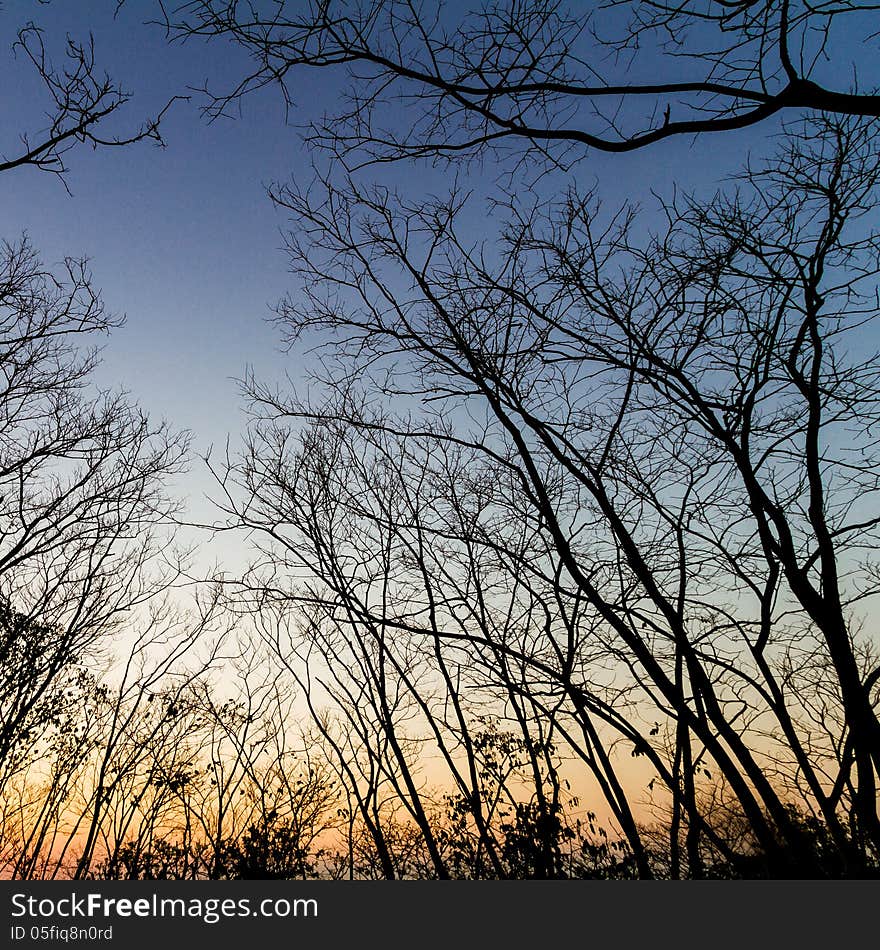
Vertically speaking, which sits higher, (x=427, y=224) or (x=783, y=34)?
(x=427, y=224)

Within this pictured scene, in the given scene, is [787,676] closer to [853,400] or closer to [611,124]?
[853,400]

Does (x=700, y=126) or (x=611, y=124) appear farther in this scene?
(x=611, y=124)

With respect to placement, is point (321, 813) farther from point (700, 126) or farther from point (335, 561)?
point (700, 126)

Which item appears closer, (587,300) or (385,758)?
(587,300)

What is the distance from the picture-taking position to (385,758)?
9047 millimetres

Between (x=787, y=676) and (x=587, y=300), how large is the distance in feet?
10.5
